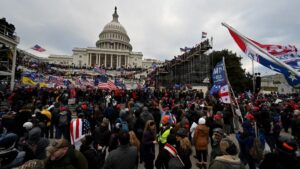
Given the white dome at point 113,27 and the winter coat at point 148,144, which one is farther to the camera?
the white dome at point 113,27

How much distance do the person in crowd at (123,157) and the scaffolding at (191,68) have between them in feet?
63.7

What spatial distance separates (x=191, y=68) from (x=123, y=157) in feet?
78.8

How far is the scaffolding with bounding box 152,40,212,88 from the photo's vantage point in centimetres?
2355

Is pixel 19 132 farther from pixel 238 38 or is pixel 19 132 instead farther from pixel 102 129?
pixel 238 38

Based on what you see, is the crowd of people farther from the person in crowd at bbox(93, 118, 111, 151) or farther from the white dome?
the white dome

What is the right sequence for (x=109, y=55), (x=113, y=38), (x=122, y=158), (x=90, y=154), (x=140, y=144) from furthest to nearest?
(x=113, y=38) → (x=109, y=55) → (x=140, y=144) → (x=90, y=154) → (x=122, y=158)

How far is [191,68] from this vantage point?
26.0 metres

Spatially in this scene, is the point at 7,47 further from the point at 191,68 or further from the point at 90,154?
the point at 191,68

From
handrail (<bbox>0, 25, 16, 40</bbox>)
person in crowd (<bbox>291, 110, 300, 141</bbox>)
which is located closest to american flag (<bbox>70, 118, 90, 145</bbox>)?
person in crowd (<bbox>291, 110, 300, 141</bbox>)

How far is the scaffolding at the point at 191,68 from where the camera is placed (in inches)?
927

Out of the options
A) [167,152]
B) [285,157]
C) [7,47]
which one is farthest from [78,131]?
[7,47]

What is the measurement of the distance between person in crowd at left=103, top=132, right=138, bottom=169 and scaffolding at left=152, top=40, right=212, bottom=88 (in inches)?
765

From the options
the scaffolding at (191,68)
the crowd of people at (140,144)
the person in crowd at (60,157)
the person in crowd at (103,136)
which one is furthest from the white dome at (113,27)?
the person in crowd at (60,157)

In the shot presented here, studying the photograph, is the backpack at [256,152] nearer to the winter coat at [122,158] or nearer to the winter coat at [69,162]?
the winter coat at [122,158]
